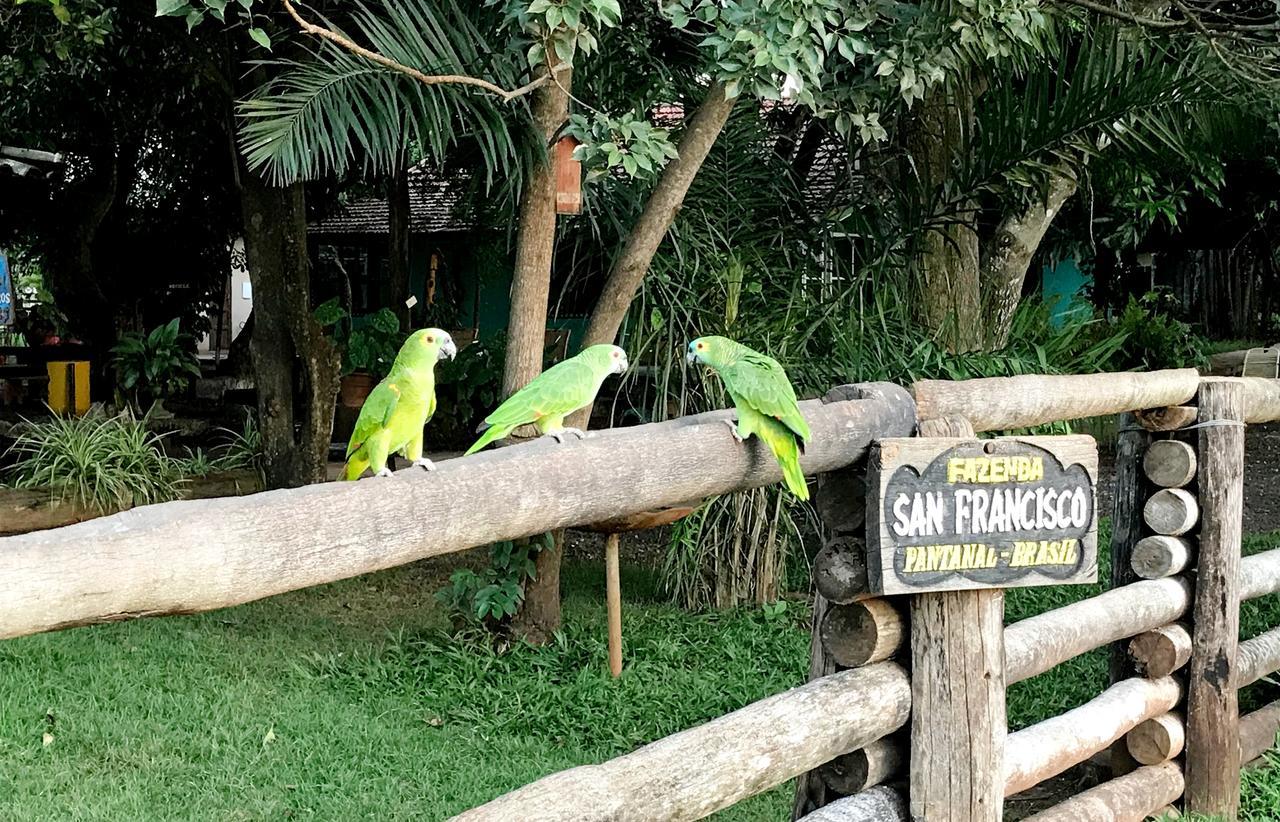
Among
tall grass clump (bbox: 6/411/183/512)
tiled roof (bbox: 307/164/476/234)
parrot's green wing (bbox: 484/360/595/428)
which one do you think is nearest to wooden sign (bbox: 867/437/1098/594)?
parrot's green wing (bbox: 484/360/595/428)

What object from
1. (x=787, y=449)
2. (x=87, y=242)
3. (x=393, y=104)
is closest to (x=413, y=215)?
(x=87, y=242)

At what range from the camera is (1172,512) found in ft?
14.2

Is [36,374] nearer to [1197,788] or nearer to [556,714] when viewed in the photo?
[556,714]

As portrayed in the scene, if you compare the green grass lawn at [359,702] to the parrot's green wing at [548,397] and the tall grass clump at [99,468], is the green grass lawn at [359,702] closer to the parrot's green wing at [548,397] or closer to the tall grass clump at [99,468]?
the tall grass clump at [99,468]

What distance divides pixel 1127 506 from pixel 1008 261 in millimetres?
3704

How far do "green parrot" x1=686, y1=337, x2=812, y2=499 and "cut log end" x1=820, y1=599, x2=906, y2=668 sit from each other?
1.34 ft

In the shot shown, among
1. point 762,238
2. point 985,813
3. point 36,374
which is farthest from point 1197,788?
point 36,374

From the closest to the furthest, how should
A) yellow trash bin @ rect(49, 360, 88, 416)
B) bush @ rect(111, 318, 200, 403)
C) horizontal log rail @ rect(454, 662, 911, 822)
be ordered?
horizontal log rail @ rect(454, 662, 911, 822) < bush @ rect(111, 318, 200, 403) < yellow trash bin @ rect(49, 360, 88, 416)

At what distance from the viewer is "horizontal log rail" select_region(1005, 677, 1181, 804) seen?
135 inches

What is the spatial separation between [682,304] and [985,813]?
13.5 feet

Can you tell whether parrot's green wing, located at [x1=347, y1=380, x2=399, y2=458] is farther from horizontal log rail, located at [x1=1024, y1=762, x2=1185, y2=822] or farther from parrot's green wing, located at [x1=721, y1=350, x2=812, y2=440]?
horizontal log rail, located at [x1=1024, y1=762, x2=1185, y2=822]

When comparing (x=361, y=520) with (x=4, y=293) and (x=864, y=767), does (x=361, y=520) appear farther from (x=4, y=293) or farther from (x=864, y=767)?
(x=4, y=293)

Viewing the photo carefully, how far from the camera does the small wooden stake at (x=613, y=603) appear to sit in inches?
211

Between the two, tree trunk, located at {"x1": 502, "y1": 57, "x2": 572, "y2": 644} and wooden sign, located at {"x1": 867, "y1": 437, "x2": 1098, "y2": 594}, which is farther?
tree trunk, located at {"x1": 502, "y1": 57, "x2": 572, "y2": 644}
